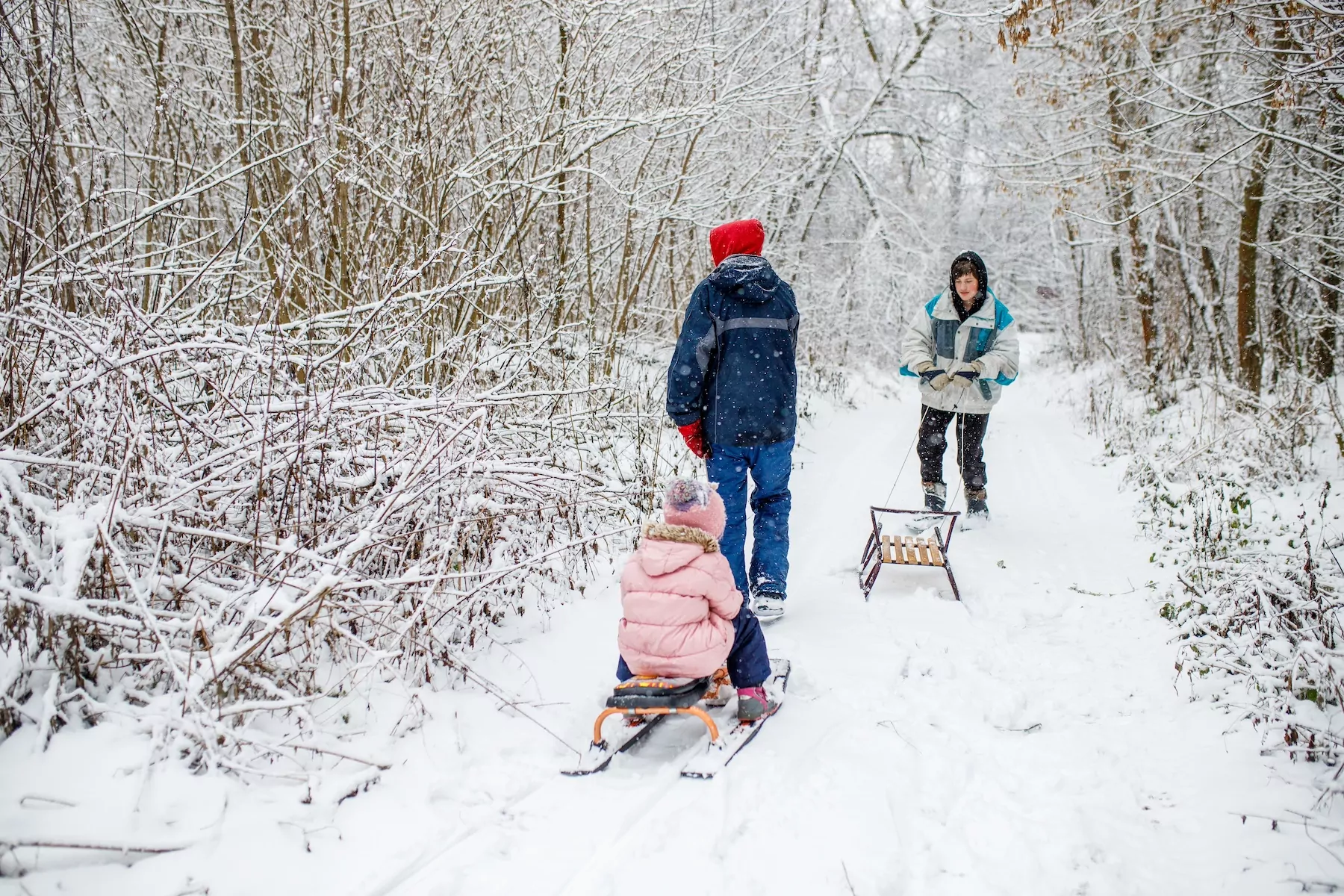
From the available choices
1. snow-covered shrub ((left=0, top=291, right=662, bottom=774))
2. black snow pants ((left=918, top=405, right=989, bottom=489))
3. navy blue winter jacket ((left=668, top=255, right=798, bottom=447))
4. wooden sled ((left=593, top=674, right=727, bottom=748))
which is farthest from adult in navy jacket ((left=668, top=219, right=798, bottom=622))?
black snow pants ((left=918, top=405, right=989, bottom=489))

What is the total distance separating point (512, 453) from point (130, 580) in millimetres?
2304

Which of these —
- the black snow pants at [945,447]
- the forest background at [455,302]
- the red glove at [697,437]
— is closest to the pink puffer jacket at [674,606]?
the forest background at [455,302]

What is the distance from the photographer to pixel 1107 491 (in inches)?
284

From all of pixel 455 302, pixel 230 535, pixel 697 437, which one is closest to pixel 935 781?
pixel 697 437

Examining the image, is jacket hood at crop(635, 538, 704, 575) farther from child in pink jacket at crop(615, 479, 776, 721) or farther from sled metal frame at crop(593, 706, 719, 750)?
sled metal frame at crop(593, 706, 719, 750)

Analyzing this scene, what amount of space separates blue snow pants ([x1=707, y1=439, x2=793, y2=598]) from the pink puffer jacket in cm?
104

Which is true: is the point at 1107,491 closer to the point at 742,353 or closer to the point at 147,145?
the point at 742,353

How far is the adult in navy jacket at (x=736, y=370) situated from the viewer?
157 inches

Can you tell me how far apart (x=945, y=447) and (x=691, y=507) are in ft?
12.2

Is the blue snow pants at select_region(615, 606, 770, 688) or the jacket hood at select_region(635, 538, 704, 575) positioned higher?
the jacket hood at select_region(635, 538, 704, 575)

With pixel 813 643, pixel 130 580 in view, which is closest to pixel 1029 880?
pixel 813 643

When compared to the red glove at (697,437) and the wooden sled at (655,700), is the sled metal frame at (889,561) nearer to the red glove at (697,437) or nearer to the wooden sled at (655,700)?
the red glove at (697,437)

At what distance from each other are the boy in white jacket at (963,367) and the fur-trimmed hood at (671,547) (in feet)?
11.5

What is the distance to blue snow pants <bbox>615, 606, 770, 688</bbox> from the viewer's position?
323cm
